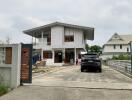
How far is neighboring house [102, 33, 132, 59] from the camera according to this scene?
70062 millimetres

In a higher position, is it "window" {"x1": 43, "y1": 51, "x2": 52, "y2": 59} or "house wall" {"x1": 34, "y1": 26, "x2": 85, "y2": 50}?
"house wall" {"x1": 34, "y1": 26, "x2": 85, "y2": 50}

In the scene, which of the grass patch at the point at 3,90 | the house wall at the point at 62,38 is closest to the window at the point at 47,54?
the house wall at the point at 62,38

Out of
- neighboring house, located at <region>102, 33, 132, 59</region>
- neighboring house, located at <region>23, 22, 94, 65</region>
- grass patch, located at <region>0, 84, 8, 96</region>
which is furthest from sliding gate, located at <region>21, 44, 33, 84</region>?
neighboring house, located at <region>102, 33, 132, 59</region>

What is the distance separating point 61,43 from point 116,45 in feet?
104

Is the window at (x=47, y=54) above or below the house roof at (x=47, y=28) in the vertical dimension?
below

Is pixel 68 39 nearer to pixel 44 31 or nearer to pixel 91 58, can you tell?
pixel 44 31

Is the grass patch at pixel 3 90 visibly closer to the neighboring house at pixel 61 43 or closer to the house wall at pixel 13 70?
the house wall at pixel 13 70

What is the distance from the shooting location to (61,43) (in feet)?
139

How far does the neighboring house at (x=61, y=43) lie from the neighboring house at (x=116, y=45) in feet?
95.6

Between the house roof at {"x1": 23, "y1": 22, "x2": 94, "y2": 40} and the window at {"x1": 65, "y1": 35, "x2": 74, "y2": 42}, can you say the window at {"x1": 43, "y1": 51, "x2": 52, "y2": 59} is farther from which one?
the house roof at {"x1": 23, "y1": 22, "x2": 94, "y2": 40}

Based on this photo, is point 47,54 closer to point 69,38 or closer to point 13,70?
point 69,38

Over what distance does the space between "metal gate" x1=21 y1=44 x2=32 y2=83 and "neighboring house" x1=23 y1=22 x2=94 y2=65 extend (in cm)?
2941

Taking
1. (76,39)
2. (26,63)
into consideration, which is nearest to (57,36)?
(76,39)

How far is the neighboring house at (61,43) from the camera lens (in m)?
42.2
